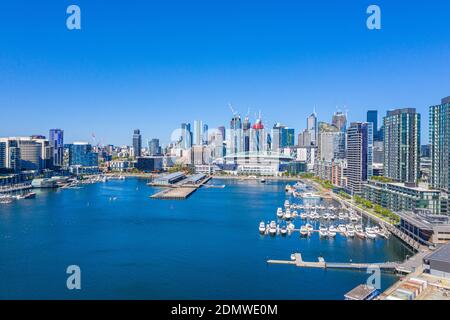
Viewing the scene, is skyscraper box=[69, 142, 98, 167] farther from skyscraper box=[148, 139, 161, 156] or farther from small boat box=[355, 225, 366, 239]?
small boat box=[355, 225, 366, 239]

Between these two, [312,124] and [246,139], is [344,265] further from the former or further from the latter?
[312,124]

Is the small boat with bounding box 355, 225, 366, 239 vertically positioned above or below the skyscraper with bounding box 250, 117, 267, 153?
below

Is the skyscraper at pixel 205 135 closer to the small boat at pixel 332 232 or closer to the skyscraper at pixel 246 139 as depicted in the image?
the skyscraper at pixel 246 139

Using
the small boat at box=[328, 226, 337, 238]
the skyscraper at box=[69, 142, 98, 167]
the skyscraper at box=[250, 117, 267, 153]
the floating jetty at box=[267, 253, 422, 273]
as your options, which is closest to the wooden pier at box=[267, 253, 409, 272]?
the floating jetty at box=[267, 253, 422, 273]

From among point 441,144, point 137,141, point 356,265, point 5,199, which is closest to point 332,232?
point 356,265

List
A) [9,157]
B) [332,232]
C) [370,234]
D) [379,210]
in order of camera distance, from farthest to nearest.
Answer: [9,157], [379,210], [332,232], [370,234]
